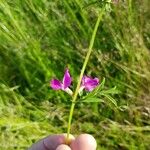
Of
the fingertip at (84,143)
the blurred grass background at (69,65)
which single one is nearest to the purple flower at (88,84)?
the fingertip at (84,143)

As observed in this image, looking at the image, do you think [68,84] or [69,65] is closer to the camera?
[68,84]

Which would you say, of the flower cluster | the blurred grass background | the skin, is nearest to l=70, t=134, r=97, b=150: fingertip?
the skin

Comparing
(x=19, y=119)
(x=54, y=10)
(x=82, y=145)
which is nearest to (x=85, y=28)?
(x=54, y=10)

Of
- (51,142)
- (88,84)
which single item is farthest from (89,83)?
(51,142)

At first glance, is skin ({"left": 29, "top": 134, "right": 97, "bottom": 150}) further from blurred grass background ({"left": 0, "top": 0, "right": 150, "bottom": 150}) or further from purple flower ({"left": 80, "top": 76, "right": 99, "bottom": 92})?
blurred grass background ({"left": 0, "top": 0, "right": 150, "bottom": 150})

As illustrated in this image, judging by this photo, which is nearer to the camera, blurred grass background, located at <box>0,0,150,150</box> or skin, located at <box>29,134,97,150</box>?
skin, located at <box>29,134,97,150</box>

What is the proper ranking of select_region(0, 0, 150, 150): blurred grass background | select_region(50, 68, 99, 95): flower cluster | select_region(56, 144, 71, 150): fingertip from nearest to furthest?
select_region(56, 144, 71, 150): fingertip
select_region(50, 68, 99, 95): flower cluster
select_region(0, 0, 150, 150): blurred grass background

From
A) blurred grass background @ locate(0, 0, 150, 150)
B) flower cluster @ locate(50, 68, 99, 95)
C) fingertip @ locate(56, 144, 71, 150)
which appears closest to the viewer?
fingertip @ locate(56, 144, 71, 150)

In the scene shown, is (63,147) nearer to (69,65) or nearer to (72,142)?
(72,142)
